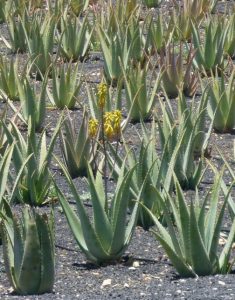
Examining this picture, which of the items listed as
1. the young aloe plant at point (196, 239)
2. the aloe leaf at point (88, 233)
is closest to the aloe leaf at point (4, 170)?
the aloe leaf at point (88, 233)

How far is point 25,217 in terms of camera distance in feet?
13.7

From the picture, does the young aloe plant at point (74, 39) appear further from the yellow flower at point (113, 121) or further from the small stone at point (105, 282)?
the small stone at point (105, 282)

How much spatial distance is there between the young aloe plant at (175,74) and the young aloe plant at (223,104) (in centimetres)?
56

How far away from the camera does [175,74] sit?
25.6 ft

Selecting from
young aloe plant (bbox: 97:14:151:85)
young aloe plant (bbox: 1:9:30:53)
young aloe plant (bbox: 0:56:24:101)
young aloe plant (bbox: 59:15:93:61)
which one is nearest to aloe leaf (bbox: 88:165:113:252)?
young aloe plant (bbox: 0:56:24:101)

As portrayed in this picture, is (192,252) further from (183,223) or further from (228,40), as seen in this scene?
(228,40)

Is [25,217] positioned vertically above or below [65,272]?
above

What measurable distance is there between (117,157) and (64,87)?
7.61 ft

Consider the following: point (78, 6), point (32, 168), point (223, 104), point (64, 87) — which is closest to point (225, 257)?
point (32, 168)

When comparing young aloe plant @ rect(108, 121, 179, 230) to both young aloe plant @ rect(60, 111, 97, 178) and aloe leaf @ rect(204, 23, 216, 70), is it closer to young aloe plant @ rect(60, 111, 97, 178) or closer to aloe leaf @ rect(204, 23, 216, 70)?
young aloe plant @ rect(60, 111, 97, 178)

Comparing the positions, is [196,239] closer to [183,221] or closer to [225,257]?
[183,221]

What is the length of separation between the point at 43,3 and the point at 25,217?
7.45 meters

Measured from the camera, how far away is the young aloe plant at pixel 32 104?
6.86 metres

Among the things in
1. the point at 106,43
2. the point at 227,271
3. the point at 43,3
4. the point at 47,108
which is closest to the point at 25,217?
the point at 227,271
